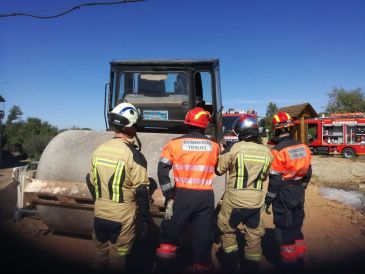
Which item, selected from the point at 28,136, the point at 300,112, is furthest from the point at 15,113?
the point at 300,112

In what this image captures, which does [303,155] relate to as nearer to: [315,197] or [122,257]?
[122,257]

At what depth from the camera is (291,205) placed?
184 inches

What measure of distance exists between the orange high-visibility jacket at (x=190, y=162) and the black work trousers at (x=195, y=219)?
3.9 inches

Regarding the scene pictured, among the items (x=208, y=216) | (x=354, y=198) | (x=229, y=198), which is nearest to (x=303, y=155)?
(x=229, y=198)

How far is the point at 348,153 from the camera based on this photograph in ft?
79.2

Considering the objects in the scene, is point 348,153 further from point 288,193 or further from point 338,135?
point 288,193

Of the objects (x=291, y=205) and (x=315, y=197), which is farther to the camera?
(x=315, y=197)

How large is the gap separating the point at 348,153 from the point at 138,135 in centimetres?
2277

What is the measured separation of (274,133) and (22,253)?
409 centimetres

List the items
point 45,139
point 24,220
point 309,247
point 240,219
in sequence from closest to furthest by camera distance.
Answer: point 240,219, point 309,247, point 24,220, point 45,139

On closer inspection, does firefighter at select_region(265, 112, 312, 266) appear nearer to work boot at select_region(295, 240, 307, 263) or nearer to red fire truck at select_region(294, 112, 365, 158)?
work boot at select_region(295, 240, 307, 263)

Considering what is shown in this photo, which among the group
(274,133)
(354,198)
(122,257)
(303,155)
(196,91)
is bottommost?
(354,198)

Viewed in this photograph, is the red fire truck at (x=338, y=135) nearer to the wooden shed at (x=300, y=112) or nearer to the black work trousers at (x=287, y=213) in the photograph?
the wooden shed at (x=300, y=112)

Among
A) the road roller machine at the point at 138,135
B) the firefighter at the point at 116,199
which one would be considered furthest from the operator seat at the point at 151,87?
the firefighter at the point at 116,199
